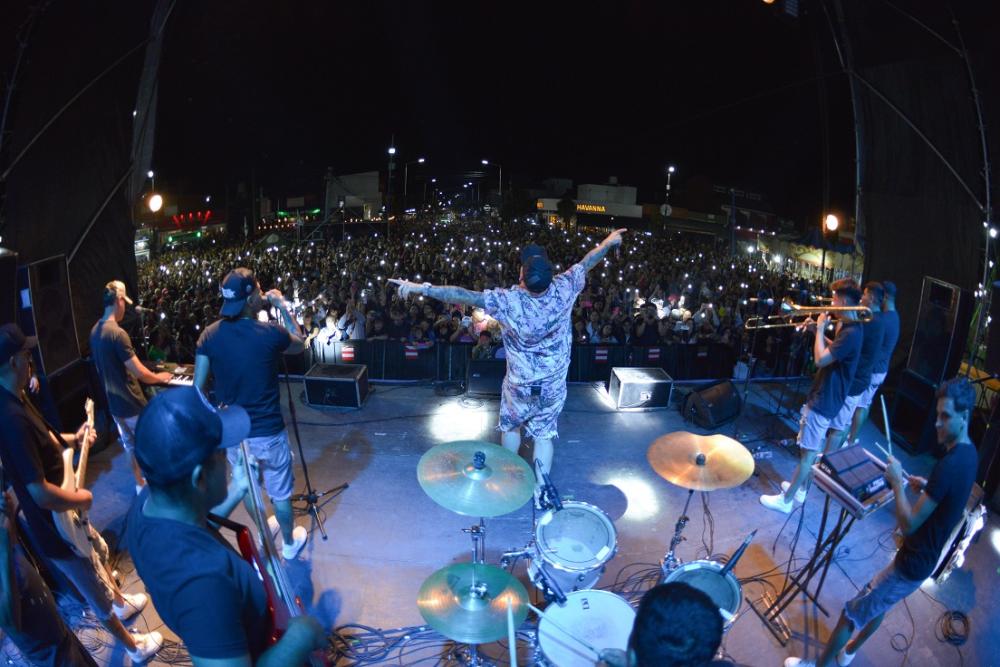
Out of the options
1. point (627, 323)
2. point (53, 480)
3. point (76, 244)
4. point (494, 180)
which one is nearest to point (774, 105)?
point (627, 323)

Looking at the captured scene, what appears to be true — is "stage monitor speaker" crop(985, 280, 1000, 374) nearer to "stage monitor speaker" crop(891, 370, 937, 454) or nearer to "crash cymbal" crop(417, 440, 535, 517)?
"stage monitor speaker" crop(891, 370, 937, 454)

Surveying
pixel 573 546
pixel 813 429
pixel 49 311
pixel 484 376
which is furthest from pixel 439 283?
pixel 573 546

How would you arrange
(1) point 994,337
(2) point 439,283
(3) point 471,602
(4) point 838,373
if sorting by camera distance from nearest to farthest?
(3) point 471,602 → (4) point 838,373 → (1) point 994,337 → (2) point 439,283

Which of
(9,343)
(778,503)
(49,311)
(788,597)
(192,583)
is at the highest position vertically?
(9,343)

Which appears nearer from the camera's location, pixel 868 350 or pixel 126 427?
pixel 126 427

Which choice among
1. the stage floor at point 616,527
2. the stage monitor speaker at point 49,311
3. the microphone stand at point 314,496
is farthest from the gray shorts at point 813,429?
the stage monitor speaker at point 49,311

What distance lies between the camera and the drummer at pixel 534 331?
4.13 m

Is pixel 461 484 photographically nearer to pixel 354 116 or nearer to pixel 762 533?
pixel 762 533

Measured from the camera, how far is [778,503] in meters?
5.13

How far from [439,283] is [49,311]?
9850 millimetres

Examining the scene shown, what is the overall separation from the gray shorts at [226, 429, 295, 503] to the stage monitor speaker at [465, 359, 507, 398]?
358cm

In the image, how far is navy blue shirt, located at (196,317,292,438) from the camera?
3617 millimetres

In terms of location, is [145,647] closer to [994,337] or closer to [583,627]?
[583,627]

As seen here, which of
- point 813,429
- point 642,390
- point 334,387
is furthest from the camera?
point 642,390
